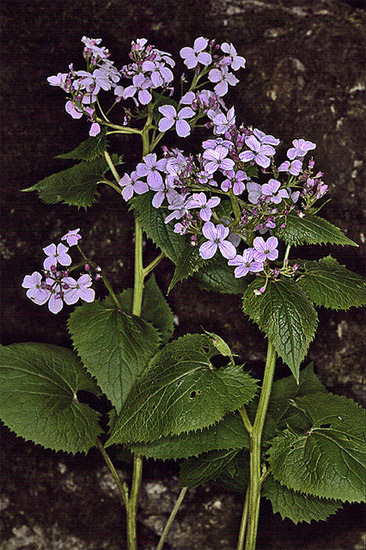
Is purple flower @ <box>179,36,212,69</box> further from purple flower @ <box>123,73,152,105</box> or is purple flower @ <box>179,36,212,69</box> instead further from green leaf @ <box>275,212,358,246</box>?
green leaf @ <box>275,212,358,246</box>

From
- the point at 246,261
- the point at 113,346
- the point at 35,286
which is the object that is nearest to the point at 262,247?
the point at 246,261

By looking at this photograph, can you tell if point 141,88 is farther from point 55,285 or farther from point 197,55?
point 55,285

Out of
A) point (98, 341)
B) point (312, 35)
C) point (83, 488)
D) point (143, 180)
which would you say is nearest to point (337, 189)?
point (312, 35)

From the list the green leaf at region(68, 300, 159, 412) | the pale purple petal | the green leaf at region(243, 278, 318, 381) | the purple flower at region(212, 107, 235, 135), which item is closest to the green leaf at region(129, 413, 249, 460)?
the green leaf at region(68, 300, 159, 412)

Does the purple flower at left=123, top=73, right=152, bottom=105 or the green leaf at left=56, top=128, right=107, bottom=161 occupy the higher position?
the purple flower at left=123, top=73, right=152, bottom=105

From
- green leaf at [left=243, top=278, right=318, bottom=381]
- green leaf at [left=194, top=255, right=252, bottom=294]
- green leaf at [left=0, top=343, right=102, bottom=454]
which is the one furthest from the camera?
green leaf at [left=194, top=255, right=252, bottom=294]

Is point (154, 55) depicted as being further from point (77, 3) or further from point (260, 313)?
point (260, 313)
